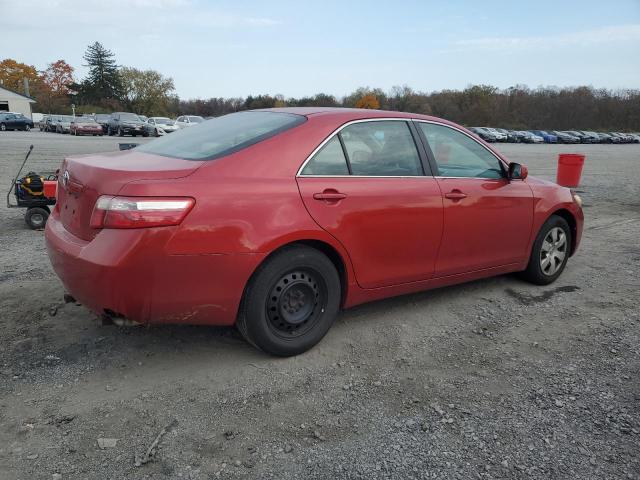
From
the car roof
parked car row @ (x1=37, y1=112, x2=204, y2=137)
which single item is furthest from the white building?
the car roof

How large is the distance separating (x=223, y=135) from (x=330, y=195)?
2.99 ft

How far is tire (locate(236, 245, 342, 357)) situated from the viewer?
10.6 feet

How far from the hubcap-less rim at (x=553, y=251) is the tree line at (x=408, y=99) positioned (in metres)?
78.5

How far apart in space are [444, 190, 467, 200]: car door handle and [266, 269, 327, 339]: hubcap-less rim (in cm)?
127

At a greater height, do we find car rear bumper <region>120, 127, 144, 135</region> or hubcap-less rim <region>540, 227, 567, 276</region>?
car rear bumper <region>120, 127, 144, 135</region>

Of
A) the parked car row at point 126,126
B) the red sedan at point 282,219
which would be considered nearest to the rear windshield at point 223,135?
the red sedan at point 282,219

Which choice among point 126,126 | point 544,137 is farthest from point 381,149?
point 544,137

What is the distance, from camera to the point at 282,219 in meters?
3.22

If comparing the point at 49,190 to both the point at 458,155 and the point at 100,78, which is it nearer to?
the point at 458,155

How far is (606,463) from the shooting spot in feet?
8.45

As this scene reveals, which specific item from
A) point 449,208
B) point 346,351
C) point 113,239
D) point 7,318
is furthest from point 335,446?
point 7,318

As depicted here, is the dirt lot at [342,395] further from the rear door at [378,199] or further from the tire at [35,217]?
the tire at [35,217]

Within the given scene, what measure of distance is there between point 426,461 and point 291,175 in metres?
1.81

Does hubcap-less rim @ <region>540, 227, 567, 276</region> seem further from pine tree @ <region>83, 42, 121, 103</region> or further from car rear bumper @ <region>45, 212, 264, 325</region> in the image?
pine tree @ <region>83, 42, 121, 103</region>
